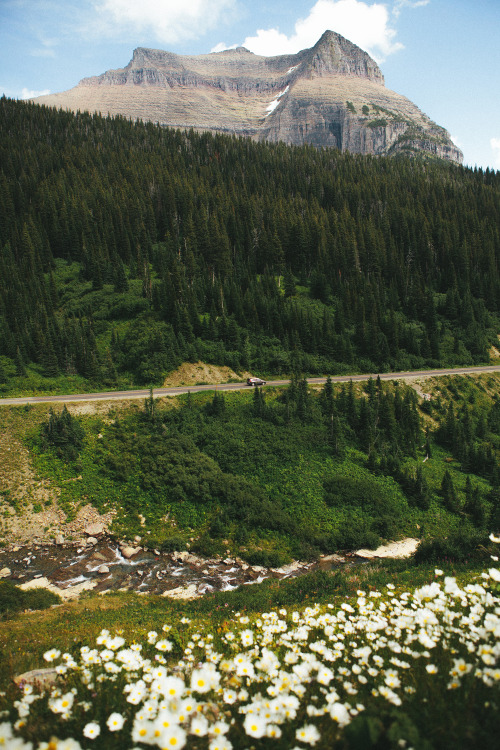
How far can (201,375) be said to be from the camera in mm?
48281

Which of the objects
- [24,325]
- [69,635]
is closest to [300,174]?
[24,325]

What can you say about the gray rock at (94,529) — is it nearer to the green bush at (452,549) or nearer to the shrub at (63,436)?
the shrub at (63,436)

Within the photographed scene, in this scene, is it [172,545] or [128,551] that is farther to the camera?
[172,545]

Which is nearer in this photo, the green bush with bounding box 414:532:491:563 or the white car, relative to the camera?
the green bush with bounding box 414:532:491:563

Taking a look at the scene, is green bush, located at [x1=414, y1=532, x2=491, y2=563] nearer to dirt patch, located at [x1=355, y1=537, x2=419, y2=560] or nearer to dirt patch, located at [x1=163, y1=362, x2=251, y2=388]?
dirt patch, located at [x1=355, y1=537, x2=419, y2=560]

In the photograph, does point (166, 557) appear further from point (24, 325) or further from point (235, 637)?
point (24, 325)

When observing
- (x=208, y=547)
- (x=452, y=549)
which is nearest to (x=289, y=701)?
(x=452, y=549)

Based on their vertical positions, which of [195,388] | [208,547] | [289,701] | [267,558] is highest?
[289,701]

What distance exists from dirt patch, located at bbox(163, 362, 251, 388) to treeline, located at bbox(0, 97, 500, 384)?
1422mm

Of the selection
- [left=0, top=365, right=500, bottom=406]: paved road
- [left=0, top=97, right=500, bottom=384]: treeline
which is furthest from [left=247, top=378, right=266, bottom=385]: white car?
[left=0, top=97, right=500, bottom=384]: treeline

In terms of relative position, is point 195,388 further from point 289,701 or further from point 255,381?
point 289,701

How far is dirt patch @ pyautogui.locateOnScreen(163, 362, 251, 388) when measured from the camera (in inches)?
1842

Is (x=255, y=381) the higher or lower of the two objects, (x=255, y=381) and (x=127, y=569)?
the higher

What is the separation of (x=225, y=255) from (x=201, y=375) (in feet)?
147
